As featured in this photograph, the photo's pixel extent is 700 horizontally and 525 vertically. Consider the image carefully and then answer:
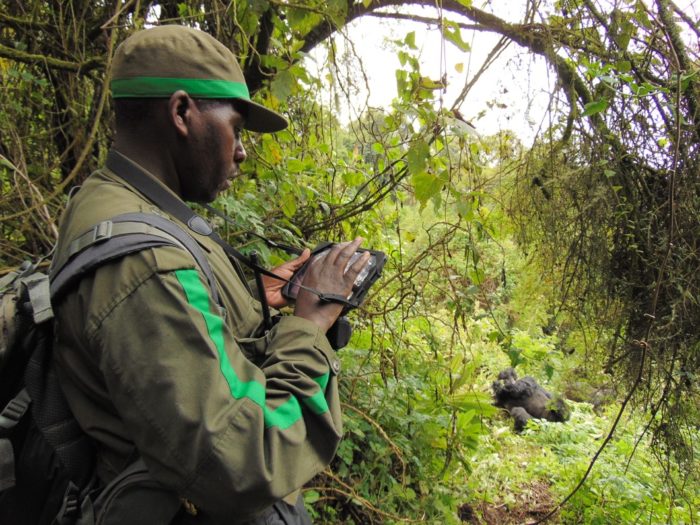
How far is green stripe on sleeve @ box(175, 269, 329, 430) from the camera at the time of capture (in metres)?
0.83

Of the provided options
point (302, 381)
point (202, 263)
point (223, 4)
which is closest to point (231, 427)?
point (302, 381)

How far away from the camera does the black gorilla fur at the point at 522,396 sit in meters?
6.95

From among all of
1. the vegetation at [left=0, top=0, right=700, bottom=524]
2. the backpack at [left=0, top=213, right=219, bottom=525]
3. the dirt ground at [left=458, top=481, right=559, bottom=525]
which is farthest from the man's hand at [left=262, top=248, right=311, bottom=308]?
the dirt ground at [left=458, top=481, right=559, bottom=525]

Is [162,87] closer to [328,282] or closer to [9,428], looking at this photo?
[328,282]

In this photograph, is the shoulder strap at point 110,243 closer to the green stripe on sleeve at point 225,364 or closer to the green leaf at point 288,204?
the green stripe on sleeve at point 225,364

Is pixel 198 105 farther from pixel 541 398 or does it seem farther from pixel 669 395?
pixel 541 398

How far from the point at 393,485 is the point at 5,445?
2.35 meters

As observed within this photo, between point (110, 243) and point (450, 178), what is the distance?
1317 mm

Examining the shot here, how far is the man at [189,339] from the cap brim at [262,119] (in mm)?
19

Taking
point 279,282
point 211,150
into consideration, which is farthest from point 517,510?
point 211,150

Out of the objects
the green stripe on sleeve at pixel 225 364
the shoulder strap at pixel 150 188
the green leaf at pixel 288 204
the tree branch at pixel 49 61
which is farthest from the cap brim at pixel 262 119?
the tree branch at pixel 49 61

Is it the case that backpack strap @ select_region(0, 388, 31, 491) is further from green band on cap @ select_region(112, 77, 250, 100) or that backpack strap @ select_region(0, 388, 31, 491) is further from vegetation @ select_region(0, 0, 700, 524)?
vegetation @ select_region(0, 0, 700, 524)

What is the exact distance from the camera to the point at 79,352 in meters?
0.89

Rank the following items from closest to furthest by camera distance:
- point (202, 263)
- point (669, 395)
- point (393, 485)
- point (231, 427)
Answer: point (231, 427) → point (202, 263) → point (669, 395) → point (393, 485)
